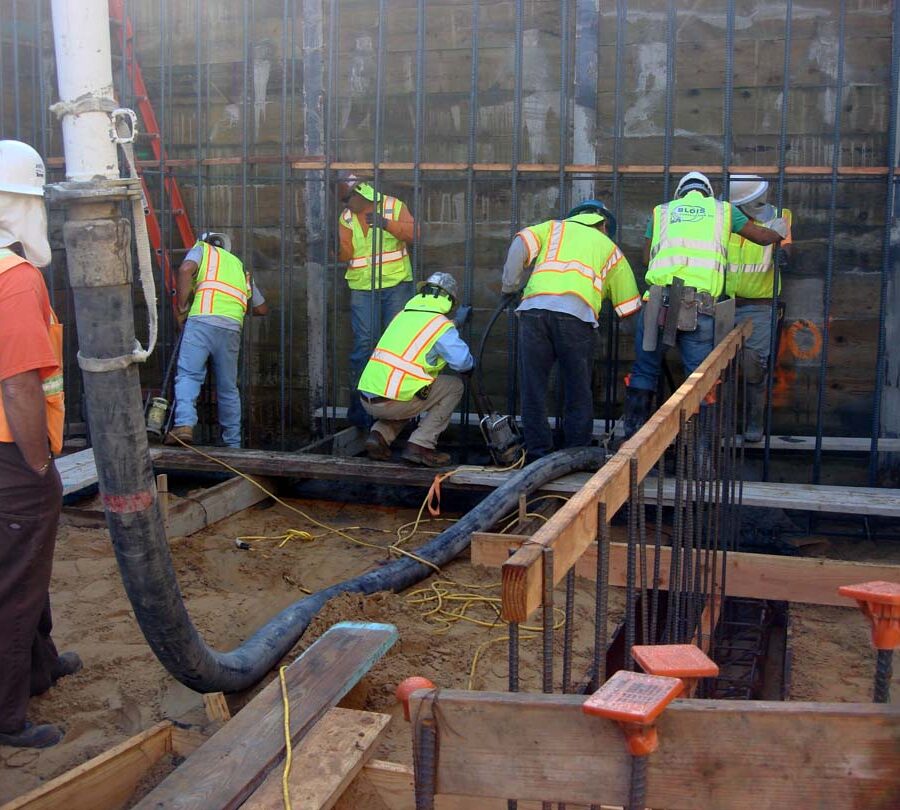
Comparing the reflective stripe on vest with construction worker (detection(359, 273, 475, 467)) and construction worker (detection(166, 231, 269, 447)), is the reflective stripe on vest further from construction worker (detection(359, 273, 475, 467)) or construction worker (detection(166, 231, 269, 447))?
construction worker (detection(166, 231, 269, 447))

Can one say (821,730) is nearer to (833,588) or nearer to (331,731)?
(331,731)

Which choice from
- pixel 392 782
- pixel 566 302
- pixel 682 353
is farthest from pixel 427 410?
pixel 392 782

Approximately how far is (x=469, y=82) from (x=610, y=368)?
103 inches

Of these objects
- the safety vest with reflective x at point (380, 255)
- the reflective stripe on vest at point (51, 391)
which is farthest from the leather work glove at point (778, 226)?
the reflective stripe on vest at point (51, 391)

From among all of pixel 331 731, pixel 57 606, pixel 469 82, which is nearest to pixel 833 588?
pixel 331 731

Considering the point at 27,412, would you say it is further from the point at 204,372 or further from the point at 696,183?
the point at 696,183

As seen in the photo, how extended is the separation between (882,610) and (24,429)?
110 inches

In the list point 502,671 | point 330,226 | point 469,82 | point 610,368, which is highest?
point 469,82

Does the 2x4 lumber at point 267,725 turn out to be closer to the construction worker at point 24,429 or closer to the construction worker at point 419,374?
the construction worker at point 24,429

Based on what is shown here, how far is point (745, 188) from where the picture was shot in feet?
23.3

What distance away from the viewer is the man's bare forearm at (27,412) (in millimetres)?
3486

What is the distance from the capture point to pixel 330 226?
855cm

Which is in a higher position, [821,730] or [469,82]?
[469,82]

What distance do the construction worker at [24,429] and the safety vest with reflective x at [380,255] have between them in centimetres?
420
